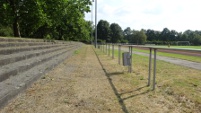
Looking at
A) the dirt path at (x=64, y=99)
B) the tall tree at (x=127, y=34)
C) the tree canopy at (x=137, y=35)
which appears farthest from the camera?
the tall tree at (x=127, y=34)

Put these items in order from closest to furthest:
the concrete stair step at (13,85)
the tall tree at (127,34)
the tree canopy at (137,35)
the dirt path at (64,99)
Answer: the concrete stair step at (13,85) → the dirt path at (64,99) → the tree canopy at (137,35) → the tall tree at (127,34)

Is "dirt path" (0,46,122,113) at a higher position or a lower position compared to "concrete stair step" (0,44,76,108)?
lower

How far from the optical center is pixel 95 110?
3746 mm

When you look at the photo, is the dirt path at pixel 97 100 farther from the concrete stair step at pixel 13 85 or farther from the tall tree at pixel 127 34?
the tall tree at pixel 127 34

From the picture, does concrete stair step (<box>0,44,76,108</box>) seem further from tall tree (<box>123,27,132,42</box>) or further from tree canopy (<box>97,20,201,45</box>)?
tall tree (<box>123,27,132,42</box>)

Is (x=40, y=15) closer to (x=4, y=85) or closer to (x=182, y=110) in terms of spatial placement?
(x=4, y=85)

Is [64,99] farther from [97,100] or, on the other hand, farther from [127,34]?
[127,34]

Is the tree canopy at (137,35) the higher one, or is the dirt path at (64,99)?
the tree canopy at (137,35)

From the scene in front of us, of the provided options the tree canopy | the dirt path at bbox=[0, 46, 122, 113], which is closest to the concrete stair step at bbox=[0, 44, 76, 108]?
the dirt path at bbox=[0, 46, 122, 113]

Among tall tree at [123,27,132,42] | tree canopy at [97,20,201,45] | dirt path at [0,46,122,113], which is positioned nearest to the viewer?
dirt path at [0,46,122,113]

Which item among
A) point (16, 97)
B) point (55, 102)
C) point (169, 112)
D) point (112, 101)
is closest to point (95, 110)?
point (112, 101)

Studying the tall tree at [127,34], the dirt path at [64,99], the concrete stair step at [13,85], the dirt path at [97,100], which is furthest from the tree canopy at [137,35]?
the concrete stair step at [13,85]

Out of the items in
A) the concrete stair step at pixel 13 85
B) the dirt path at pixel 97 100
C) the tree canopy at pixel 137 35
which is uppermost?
the tree canopy at pixel 137 35

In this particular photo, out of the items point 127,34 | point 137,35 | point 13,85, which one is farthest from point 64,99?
point 127,34
